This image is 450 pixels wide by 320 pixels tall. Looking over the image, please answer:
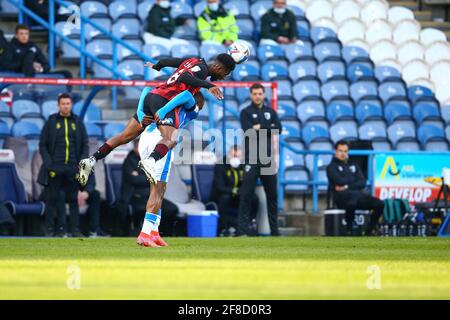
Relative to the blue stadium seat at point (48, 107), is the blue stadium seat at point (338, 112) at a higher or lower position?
higher

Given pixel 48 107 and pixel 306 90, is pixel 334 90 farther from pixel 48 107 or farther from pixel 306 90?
pixel 48 107

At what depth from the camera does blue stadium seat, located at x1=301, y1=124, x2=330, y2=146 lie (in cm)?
2376

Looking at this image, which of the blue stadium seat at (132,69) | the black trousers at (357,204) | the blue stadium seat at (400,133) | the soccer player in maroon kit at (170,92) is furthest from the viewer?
the blue stadium seat at (400,133)

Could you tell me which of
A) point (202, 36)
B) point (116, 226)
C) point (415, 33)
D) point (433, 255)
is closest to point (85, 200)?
point (116, 226)

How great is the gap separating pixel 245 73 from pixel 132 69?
2488mm

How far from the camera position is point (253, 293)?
8805 millimetres

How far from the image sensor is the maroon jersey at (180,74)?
557 inches

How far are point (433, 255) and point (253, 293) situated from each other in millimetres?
4780

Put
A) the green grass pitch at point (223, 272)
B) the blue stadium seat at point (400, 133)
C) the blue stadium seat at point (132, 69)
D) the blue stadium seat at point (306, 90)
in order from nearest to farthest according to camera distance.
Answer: the green grass pitch at point (223, 272) < the blue stadium seat at point (132, 69) < the blue stadium seat at point (306, 90) < the blue stadium seat at point (400, 133)

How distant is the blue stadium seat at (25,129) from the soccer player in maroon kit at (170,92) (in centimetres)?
674

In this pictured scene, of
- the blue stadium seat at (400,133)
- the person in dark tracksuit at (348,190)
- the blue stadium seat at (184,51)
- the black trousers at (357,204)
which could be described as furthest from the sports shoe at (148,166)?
the blue stadium seat at (400,133)

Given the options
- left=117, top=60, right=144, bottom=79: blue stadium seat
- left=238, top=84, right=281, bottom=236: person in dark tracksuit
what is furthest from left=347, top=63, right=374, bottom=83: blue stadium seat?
left=238, top=84, right=281, bottom=236: person in dark tracksuit

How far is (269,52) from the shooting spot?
2522 centimetres

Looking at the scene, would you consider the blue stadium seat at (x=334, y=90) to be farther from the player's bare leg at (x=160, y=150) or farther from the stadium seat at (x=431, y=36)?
the player's bare leg at (x=160, y=150)
